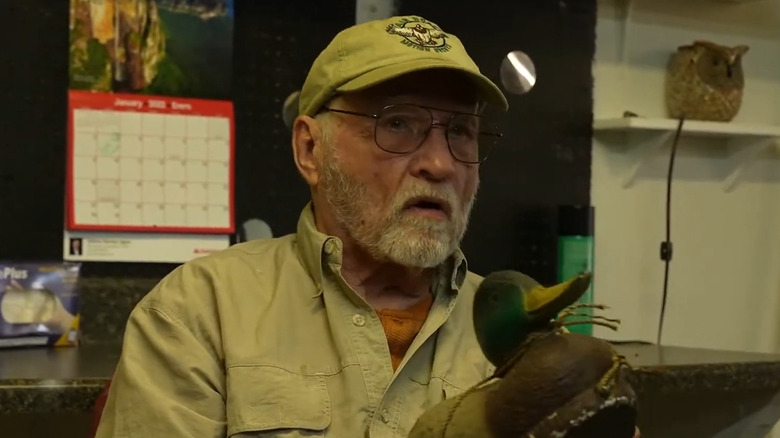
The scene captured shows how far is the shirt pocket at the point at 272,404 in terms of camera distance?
40.8 inches

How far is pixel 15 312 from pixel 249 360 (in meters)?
0.58

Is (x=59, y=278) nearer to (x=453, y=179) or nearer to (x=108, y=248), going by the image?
(x=108, y=248)

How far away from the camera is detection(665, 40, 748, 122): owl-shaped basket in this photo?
1.92 metres

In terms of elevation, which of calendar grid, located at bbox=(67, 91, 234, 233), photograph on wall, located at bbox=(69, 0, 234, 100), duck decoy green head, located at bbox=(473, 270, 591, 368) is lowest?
duck decoy green head, located at bbox=(473, 270, 591, 368)

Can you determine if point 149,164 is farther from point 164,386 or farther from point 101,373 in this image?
point 164,386

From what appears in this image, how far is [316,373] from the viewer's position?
109cm

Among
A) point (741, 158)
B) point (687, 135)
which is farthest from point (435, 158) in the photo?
point (741, 158)

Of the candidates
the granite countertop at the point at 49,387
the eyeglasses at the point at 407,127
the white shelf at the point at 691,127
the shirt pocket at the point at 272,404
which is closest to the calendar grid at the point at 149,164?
the granite countertop at the point at 49,387

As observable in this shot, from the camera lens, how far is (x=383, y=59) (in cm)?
116

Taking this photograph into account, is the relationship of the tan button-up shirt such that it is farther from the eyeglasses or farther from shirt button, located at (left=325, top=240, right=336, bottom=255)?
the eyeglasses

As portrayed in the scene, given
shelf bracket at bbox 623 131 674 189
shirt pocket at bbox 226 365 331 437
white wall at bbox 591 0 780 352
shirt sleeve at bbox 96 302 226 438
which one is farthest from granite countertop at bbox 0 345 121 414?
shelf bracket at bbox 623 131 674 189

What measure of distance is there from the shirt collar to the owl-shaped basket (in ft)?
3.03

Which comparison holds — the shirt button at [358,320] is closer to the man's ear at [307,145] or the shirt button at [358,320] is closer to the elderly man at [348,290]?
the elderly man at [348,290]

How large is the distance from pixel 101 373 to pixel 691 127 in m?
1.26
